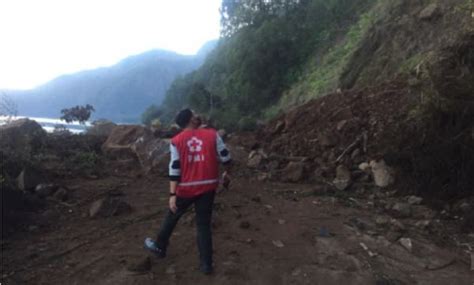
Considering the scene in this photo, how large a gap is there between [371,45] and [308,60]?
47.3ft

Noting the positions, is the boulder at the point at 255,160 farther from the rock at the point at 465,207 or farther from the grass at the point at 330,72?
the grass at the point at 330,72

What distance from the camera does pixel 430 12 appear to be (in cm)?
1291

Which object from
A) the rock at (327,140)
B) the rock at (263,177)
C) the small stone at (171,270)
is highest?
the rock at (327,140)

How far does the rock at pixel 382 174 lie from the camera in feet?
25.0

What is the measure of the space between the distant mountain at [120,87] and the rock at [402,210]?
67.1 meters

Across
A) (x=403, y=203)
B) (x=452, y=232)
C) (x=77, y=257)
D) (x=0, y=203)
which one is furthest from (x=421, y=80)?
(x=0, y=203)

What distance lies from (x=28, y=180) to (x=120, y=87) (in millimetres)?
102050

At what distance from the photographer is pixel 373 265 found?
5.22 m

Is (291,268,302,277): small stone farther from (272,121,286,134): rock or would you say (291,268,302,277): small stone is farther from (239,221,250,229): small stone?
(272,121,286,134): rock

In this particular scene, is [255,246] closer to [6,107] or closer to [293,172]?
[293,172]

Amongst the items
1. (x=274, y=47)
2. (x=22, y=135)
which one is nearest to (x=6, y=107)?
(x=22, y=135)

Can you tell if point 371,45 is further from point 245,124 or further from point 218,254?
point 218,254

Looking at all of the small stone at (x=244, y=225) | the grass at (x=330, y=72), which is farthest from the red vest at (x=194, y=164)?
the grass at (x=330, y=72)

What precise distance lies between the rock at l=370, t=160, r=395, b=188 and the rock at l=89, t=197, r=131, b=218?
3.52 metres
